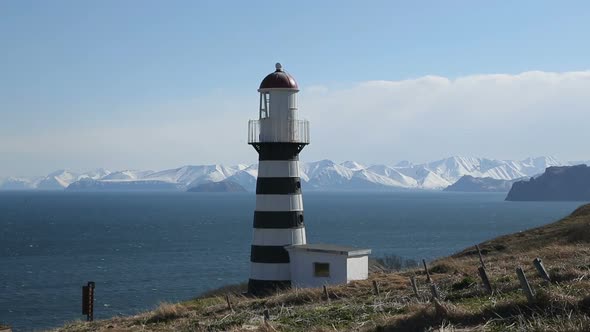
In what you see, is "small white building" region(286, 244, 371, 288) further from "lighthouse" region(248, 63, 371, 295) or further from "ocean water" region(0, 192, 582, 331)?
"ocean water" region(0, 192, 582, 331)

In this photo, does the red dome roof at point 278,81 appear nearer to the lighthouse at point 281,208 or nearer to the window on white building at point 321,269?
the lighthouse at point 281,208

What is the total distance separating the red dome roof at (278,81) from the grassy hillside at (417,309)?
7.95 meters

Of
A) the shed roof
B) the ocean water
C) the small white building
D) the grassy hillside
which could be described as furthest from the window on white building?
the ocean water

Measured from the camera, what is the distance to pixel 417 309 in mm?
12523

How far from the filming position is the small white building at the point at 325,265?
26141 mm

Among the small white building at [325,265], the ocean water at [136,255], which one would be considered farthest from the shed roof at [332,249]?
the ocean water at [136,255]

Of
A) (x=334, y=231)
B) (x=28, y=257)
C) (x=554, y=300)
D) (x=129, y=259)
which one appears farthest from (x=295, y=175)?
(x=334, y=231)

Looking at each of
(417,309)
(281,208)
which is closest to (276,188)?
(281,208)

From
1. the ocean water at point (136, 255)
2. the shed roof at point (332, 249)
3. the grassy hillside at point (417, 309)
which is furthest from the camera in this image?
the ocean water at point (136, 255)

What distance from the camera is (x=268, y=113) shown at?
27359 mm

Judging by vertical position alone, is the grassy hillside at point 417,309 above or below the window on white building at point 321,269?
above

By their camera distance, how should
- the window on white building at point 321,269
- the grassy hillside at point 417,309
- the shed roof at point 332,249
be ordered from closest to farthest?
the grassy hillside at point 417,309 < the shed roof at point 332,249 < the window on white building at point 321,269

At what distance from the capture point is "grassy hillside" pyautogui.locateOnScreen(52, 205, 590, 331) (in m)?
11.0

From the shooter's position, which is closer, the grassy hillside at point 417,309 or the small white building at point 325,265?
the grassy hillside at point 417,309
